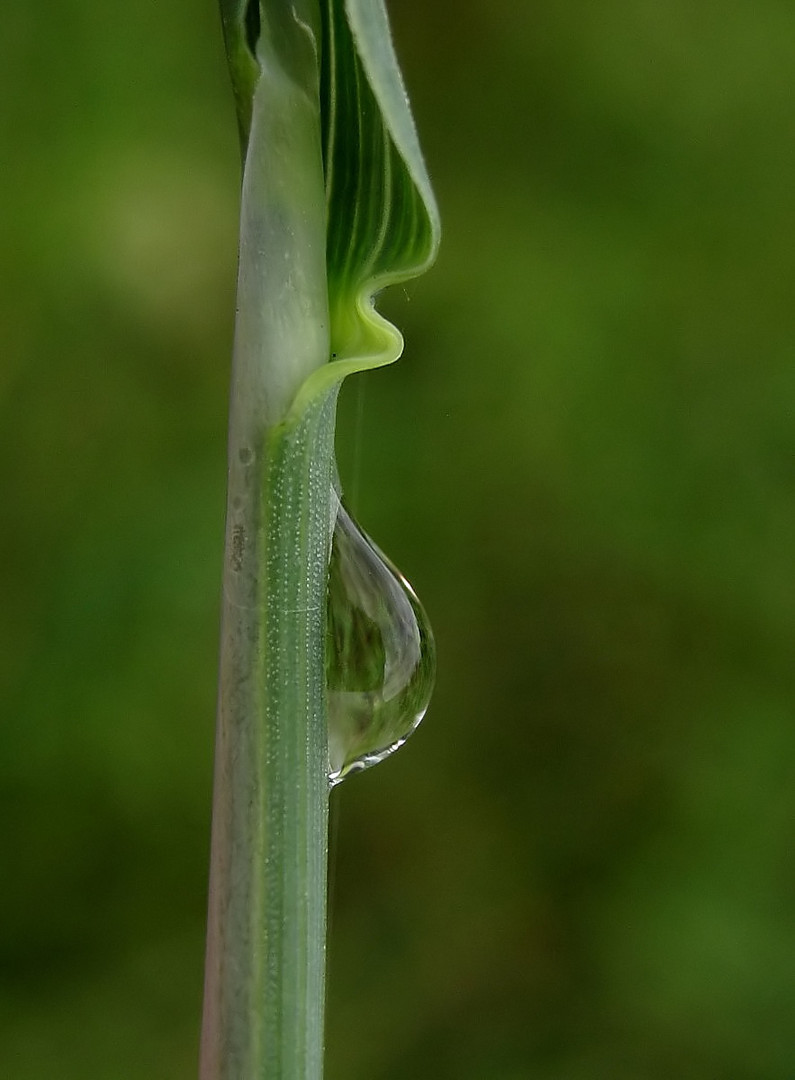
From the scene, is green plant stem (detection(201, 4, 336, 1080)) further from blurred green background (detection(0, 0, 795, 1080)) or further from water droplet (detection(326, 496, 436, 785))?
blurred green background (detection(0, 0, 795, 1080))

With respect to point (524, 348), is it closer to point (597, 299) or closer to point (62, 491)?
point (597, 299)

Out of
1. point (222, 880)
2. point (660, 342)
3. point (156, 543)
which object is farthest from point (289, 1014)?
point (660, 342)

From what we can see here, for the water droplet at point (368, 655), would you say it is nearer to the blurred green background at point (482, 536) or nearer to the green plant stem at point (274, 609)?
the green plant stem at point (274, 609)

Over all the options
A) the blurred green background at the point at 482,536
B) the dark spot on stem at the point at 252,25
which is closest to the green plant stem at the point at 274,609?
the dark spot on stem at the point at 252,25

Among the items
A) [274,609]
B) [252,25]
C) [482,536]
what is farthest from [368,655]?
[482,536]

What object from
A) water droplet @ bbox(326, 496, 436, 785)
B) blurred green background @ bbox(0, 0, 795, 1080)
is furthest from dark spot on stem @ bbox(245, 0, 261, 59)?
blurred green background @ bbox(0, 0, 795, 1080)

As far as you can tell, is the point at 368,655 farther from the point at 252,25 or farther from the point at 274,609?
the point at 252,25

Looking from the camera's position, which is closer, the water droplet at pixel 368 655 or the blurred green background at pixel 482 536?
the water droplet at pixel 368 655
